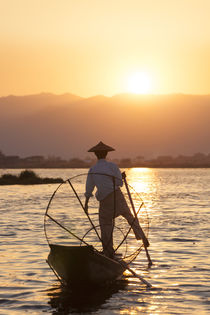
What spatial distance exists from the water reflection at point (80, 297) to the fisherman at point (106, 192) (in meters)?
1.20

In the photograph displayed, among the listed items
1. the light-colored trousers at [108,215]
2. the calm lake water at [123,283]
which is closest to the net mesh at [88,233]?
the light-colored trousers at [108,215]

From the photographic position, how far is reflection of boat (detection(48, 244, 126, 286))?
11477mm

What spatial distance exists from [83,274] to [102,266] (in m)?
0.48

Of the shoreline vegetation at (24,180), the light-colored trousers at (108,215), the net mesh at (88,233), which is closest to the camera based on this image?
the light-colored trousers at (108,215)

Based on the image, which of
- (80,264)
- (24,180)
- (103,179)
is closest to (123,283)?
(80,264)

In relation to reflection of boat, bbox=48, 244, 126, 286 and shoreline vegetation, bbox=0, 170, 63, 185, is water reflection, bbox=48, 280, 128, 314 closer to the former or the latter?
reflection of boat, bbox=48, 244, 126, 286

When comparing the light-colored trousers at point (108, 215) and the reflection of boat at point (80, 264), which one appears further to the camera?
the light-colored trousers at point (108, 215)

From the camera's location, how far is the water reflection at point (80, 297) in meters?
10.9

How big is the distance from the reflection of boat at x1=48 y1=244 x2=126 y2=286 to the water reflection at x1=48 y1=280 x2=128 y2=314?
20 cm

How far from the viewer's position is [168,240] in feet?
65.8

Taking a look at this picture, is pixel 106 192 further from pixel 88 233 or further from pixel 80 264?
pixel 88 233

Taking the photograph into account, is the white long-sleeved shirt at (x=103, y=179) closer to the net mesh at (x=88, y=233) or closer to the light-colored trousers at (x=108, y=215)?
the light-colored trousers at (x=108, y=215)

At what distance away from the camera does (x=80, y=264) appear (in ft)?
38.1

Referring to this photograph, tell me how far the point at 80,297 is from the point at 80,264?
685 mm
